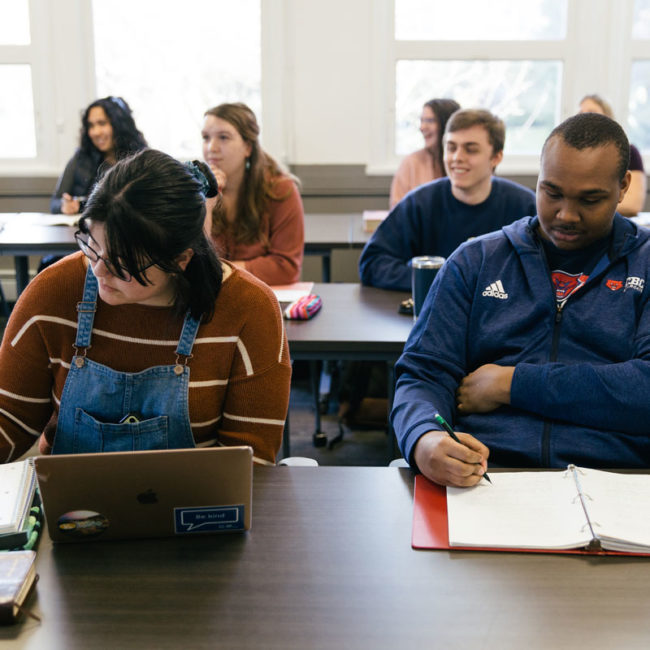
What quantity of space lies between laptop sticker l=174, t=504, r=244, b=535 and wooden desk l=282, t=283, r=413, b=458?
3.28ft

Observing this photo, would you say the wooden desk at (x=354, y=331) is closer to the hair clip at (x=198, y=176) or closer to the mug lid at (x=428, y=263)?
the mug lid at (x=428, y=263)

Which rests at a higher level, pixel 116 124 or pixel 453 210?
pixel 116 124

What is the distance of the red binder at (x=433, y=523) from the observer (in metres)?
1.04

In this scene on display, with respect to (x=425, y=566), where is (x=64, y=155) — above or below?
above

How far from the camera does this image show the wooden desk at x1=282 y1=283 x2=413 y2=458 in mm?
2061

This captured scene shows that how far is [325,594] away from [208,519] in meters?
0.20

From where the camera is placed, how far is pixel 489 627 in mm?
891

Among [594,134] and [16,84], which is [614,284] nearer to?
[594,134]

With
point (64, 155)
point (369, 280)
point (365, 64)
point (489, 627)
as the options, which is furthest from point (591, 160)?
point (64, 155)

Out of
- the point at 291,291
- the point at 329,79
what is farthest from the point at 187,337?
the point at 329,79

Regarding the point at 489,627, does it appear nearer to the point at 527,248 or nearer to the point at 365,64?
the point at 527,248

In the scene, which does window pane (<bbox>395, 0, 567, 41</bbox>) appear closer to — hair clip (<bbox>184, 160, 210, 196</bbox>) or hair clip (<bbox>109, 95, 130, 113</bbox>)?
hair clip (<bbox>109, 95, 130, 113</bbox>)

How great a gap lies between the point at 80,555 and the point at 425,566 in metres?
0.44

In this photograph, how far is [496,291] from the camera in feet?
4.96
